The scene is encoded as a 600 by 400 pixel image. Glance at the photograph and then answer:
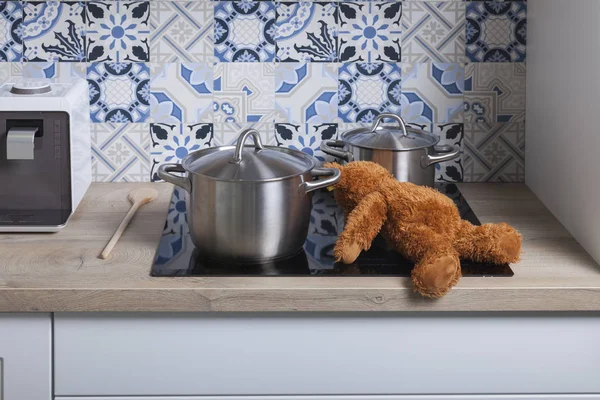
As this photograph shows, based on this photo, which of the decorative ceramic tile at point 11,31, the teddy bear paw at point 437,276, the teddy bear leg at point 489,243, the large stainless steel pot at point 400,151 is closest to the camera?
the teddy bear paw at point 437,276

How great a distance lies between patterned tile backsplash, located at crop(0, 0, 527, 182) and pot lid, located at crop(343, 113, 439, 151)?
0.18 meters

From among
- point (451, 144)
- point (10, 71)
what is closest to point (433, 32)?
point (451, 144)

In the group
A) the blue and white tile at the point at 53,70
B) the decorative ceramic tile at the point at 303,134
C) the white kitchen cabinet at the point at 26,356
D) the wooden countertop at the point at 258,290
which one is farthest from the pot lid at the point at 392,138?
the white kitchen cabinet at the point at 26,356

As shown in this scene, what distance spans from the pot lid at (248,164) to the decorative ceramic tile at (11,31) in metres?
0.67

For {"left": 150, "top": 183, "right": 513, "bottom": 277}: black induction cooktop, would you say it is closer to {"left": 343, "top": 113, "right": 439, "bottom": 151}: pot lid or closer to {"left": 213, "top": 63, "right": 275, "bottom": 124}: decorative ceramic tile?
{"left": 343, "top": 113, "right": 439, "bottom": 151}: pot lid

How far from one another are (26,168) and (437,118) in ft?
3.08

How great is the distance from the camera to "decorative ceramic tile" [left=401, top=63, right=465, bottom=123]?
2.09 m

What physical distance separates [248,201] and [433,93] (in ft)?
2.47

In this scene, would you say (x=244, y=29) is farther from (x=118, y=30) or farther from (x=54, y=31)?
(x=54, y=31)

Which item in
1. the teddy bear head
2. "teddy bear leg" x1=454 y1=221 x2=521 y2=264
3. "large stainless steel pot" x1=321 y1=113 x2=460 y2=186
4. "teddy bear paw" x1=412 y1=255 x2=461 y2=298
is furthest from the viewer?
"large stainless steel pot" x1=321 y1=113 x2=460 y2=186

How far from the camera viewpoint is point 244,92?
209 cm

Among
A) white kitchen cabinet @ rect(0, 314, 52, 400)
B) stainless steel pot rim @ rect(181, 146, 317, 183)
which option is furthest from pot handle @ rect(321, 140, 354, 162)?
white kitchen cabinet @ rect(0, 314, 52, 400)

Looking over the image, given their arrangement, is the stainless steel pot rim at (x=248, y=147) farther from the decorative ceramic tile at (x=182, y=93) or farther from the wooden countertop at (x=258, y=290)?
the decorative ceramic tile at (x=182, y=93)

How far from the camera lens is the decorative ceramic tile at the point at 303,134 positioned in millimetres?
2109
